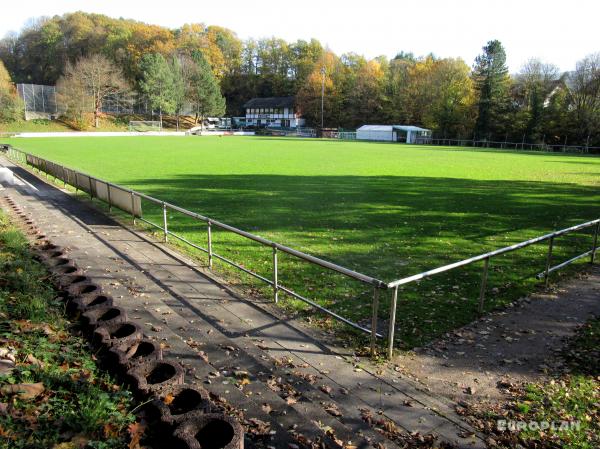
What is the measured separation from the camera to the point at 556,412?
4355mm

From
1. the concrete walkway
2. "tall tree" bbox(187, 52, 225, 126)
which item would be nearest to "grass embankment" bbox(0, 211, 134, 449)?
the concrete walkway

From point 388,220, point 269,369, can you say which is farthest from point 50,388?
point 388,220

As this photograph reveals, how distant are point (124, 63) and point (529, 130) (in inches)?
3666

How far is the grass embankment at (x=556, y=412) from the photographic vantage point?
3.93m

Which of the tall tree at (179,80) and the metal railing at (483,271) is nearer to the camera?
the metal railing at (483,271)

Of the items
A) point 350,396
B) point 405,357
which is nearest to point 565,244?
point 405,357

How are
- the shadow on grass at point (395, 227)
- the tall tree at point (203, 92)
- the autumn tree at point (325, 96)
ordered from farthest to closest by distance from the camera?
1. the autumn tree at point (325, 96)
2. the tall tree at point (203, 92)
3. the shadow on grass at point (395, 227)

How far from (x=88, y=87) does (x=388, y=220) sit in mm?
83179

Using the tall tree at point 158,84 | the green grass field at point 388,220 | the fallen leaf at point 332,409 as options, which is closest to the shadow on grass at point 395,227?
the green grass field at point 388,220

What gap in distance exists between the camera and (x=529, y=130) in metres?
69.0

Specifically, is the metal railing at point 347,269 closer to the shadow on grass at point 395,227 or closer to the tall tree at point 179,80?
the shadow on grass at point 395,227

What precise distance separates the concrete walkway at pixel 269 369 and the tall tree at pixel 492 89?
242ft

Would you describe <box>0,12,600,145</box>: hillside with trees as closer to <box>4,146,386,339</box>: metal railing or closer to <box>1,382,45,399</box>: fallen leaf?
<box>4,146,386,339</box>: metal railing

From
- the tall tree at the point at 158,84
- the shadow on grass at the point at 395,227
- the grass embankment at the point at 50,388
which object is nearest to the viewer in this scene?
the grass embankment at the point at 50,388
